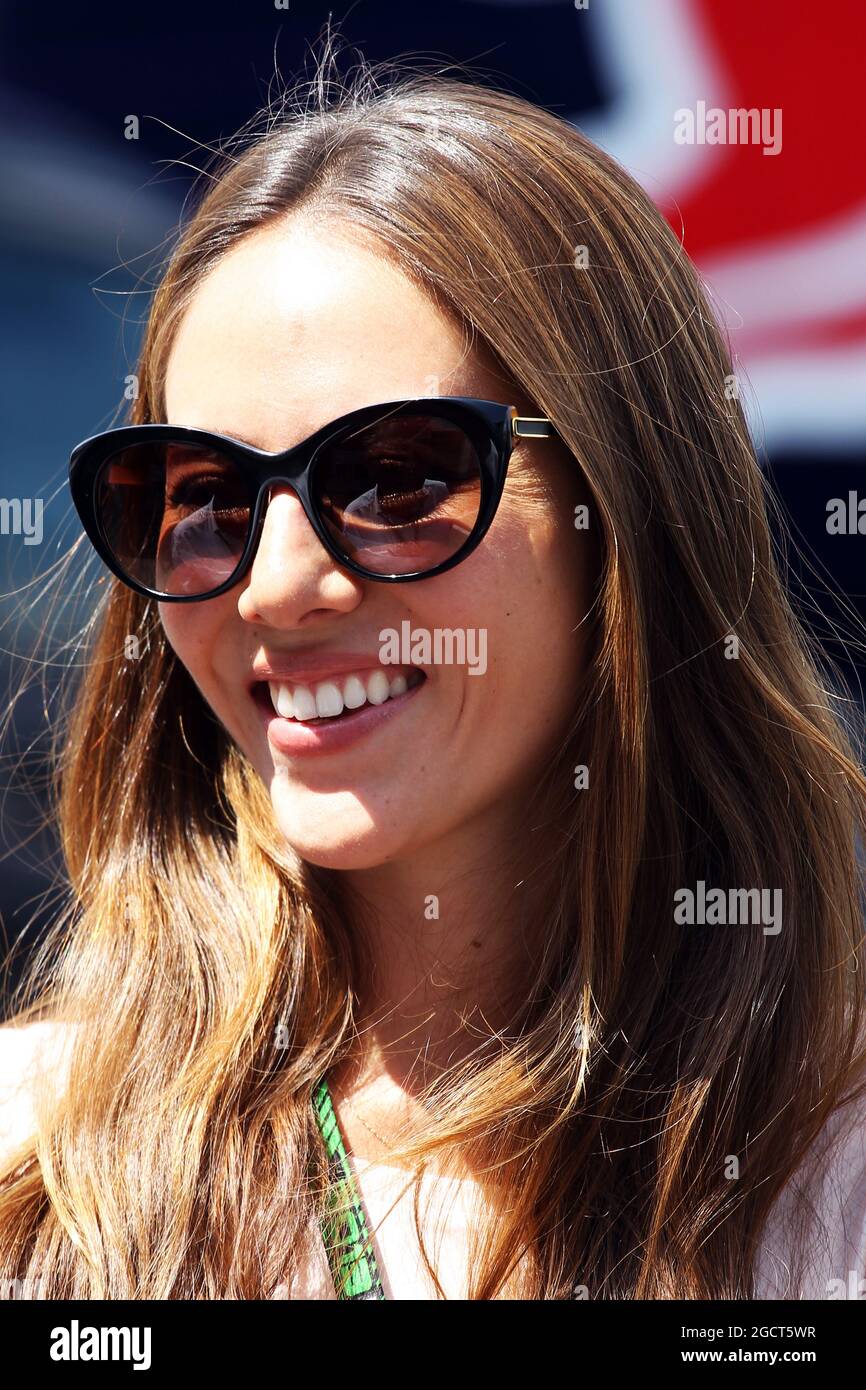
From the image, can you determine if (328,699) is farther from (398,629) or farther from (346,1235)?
(346,1235)

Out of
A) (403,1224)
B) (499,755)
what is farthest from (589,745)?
(403,1224)

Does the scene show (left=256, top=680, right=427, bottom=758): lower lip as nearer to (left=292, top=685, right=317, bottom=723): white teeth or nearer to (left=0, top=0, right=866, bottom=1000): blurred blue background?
(left=292, top=685, right=317, bottom=723): white teeth

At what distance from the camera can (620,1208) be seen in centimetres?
146

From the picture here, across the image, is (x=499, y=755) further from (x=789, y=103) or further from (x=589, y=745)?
(x=789, y=103)

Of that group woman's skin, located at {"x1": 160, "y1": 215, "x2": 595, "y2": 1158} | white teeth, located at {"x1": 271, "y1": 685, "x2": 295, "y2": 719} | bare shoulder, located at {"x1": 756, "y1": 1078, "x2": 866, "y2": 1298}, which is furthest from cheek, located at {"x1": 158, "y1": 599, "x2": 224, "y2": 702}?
bare shoulder, located at {"x1": 756, "y1": 1078, "x2": 866, "y2": 1298}

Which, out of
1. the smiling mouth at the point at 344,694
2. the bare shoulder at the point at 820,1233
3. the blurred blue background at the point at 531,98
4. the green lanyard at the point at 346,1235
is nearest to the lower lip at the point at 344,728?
Result: the smiling mouth at the point at 344,694

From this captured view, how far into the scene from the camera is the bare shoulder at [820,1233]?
141cm

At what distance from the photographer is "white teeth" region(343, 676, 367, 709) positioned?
4.91 ft

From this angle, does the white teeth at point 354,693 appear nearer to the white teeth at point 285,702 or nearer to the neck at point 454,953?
the white teeth at point 285,702

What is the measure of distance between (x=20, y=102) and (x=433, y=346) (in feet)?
4.78

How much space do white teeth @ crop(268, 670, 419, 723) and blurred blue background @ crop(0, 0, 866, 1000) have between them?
0.92 meters

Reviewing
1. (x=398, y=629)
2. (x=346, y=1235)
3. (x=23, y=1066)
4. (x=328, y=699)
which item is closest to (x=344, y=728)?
(x=328, y=699)

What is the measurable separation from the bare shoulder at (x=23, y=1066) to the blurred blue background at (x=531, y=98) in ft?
1.72
